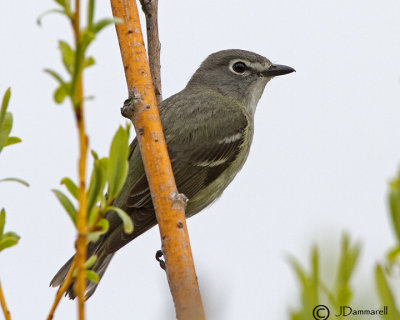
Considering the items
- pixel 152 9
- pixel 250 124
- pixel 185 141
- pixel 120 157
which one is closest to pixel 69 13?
pixel 120 157

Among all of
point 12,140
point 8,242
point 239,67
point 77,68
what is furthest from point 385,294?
point 239,67

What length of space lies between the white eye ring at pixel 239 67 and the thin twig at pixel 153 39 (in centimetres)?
205

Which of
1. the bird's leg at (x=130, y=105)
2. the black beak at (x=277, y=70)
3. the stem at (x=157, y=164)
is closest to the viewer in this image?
the stem at (x=157, y=164)

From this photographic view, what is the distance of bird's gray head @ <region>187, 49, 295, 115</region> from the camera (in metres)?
7.16

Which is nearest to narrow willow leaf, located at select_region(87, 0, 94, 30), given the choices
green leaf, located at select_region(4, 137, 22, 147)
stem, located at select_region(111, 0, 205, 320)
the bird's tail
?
green leaf, located at select_region(4, 137, 22, 147)

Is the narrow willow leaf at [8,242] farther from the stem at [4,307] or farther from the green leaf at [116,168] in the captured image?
the green leaf at [116,168]

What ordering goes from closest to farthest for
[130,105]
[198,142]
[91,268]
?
1. [130,105]
2. [91,268]
3. [198,142]

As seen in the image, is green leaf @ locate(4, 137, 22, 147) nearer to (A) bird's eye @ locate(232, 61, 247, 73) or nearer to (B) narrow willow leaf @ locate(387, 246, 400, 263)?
(B) narrow willow leaf @ locate(387, 246, 400, 263)

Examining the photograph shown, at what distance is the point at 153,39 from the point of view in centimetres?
519

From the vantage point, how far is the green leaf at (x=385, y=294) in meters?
1.13

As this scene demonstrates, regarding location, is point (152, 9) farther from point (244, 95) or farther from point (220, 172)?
point (244, 95)

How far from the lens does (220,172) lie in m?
6.24

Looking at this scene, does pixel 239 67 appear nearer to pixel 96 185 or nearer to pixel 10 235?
pixel 10 235

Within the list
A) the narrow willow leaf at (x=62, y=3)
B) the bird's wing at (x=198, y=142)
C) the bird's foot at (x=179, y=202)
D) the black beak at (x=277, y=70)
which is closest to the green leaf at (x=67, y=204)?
the narrow willow leaf at (x=62, y=3)
